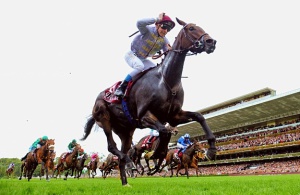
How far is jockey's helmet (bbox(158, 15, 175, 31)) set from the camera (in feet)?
20.1

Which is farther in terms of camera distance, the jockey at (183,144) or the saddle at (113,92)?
the jockey at (183,144)

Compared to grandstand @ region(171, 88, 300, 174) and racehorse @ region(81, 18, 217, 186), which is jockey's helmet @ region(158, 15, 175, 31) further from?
grandstand @ region(171, 88, 300, 174)

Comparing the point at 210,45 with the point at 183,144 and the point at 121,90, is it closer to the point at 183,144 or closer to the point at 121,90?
the point at 121,90

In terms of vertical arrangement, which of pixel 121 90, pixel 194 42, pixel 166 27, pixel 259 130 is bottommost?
pixel 121 90

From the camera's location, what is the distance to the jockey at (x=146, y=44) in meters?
6.20

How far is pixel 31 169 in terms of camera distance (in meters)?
17.5

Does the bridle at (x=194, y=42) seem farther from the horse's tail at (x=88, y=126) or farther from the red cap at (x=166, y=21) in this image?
the horse's tail at (x=88, y=126)

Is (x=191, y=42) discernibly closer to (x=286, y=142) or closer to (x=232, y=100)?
(x=286, y=142)

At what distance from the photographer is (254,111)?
150 feet

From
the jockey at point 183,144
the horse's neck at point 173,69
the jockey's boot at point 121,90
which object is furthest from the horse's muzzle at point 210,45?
the jockey at point 183,144

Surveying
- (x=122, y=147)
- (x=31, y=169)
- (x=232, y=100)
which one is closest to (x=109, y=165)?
(x=31, y=169)

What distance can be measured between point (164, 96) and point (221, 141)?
4749 cm

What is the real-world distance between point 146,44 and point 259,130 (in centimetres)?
4196

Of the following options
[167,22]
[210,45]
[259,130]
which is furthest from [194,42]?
[259,130]
